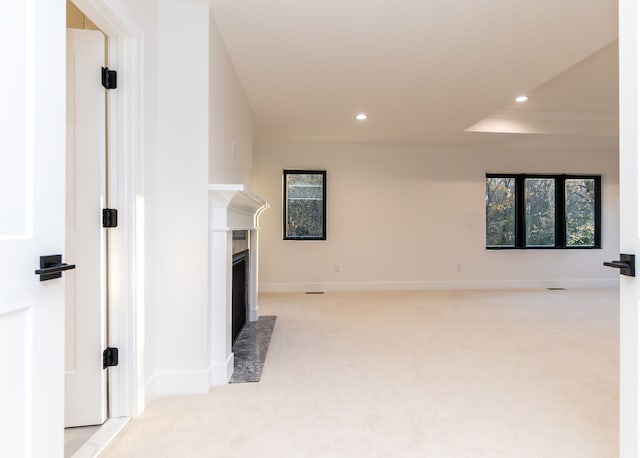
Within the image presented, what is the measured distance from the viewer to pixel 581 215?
6.39m

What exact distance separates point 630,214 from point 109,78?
2364 mm

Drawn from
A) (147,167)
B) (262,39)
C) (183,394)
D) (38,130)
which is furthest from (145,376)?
(262,39)

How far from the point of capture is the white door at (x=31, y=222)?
3.06 feet

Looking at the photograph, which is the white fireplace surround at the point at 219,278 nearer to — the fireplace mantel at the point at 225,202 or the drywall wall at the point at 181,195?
the fireplace mantel at the point at 225,202

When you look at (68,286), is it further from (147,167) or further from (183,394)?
(183,394)

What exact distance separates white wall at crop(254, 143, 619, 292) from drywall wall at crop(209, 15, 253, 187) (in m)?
2.31

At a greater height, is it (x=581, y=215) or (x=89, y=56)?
(x=89, y=56)

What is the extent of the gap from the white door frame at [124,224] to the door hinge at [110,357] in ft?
0.08

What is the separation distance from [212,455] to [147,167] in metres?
1.54

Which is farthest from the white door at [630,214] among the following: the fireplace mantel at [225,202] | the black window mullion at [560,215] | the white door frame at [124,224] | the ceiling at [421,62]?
the black window mullion at [560,215]

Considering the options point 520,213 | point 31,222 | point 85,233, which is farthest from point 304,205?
point 31,222

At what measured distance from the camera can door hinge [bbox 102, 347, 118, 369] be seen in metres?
1.79

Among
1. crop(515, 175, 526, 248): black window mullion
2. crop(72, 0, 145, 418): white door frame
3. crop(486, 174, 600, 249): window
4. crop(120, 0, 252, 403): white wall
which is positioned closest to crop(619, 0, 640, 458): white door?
crop(120, 0, 252, 403): white wall

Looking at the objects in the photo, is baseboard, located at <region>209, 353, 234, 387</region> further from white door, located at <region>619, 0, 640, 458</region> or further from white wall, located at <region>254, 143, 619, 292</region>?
white wall, located at <region>254, 143, 619, 292</region>
